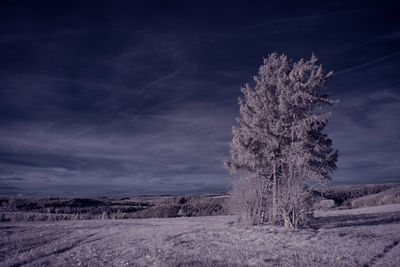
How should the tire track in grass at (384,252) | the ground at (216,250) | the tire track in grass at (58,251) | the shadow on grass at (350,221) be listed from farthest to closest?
the shadow on grass at (350,221), the tire track in grass at (58,251), the ground at (216,250), the tire track in grass at (384,252)

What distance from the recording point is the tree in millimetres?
18891

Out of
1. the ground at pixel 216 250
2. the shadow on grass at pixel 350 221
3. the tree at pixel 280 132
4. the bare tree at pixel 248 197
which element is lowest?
the shadow on grass at pixel 350 221

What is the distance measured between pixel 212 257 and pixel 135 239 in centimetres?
555

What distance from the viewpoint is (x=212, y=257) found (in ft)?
31.2

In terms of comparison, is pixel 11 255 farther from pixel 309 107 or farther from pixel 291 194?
pixel 309 107

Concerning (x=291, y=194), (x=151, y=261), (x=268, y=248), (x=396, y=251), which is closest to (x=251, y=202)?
(x=291, y=194)

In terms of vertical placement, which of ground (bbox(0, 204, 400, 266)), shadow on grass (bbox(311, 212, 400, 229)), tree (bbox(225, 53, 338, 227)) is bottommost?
shadow on grass (bbox(311, 212, 400, 229))

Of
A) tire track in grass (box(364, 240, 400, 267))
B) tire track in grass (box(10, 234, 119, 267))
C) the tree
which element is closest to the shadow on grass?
the tree

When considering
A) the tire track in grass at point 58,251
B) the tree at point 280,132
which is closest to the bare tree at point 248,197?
the tree at point 280,132

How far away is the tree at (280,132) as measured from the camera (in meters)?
18.9

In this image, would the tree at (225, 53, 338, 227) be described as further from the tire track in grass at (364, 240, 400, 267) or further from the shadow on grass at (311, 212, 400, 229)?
the tire track in grass at (364, 240, 400, 267)

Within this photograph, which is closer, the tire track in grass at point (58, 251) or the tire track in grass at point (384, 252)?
the tire track in grass at point (384, 252)

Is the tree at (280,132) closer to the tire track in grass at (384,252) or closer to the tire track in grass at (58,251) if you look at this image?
the tire track in grass at (384,252)

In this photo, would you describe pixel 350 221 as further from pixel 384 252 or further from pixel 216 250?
pixel 216 250
